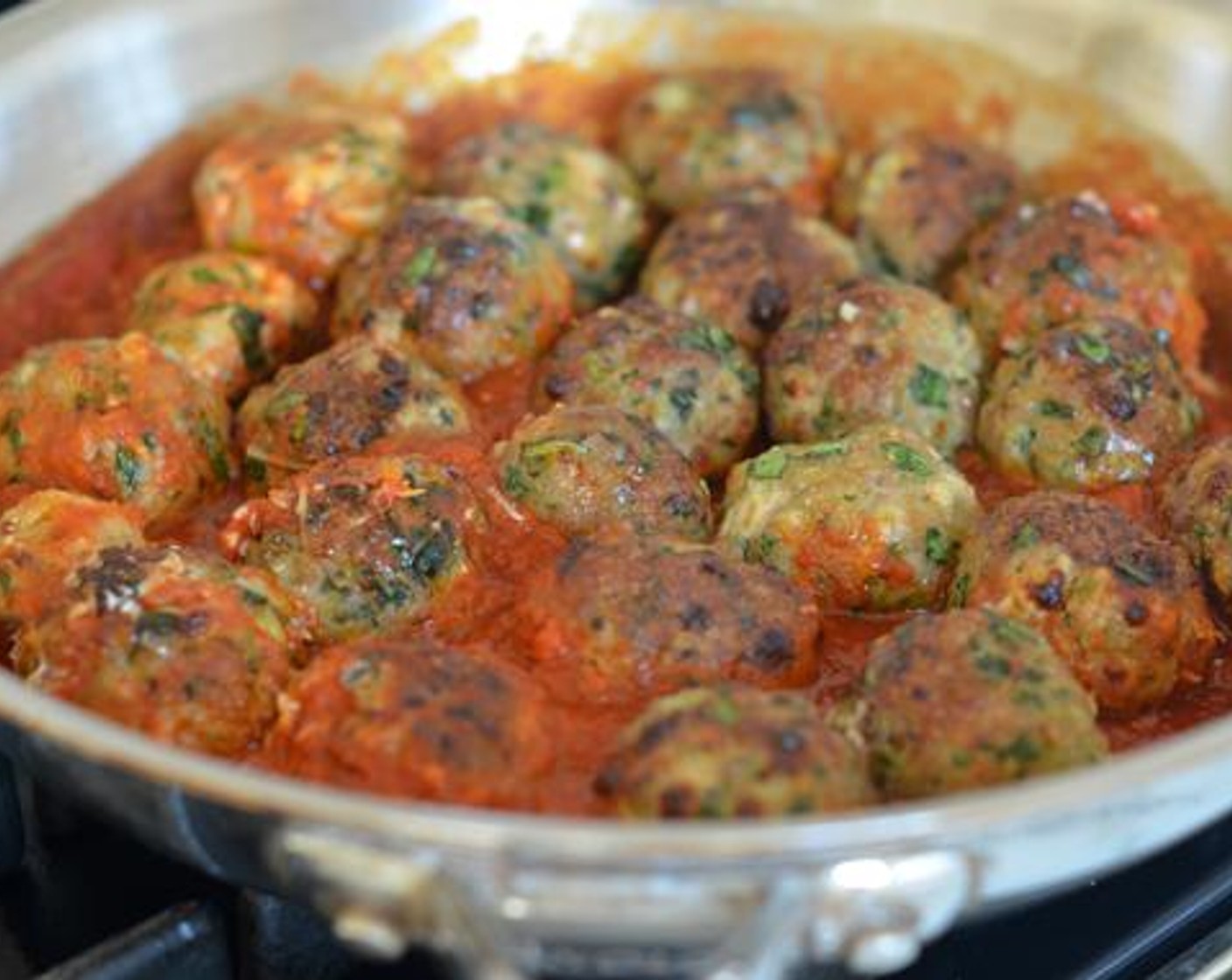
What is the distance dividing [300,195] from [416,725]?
126cm

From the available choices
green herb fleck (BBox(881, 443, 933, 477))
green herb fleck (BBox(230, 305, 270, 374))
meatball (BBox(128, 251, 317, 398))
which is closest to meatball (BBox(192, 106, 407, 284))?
meatball (BBox(128, 251, 317, 398))

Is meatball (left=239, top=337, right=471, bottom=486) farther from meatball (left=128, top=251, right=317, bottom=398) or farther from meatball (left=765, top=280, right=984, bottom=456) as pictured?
meatball (left=765, top=280, right=984, bottom=456)

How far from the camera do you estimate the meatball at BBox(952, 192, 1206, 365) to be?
8.73 feet

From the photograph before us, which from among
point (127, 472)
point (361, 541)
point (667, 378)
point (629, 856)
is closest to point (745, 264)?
point (667, 378)

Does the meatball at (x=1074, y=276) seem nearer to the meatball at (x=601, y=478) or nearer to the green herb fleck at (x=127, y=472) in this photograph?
the meatball at (x=601, y=478)

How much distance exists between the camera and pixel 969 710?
6.13 feet

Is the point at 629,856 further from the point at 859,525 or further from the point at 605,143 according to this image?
the point at 605,143

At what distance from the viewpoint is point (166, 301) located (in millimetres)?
2693

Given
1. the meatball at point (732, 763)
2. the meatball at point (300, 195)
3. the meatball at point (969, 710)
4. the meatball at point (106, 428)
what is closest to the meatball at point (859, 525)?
the meatball at point (969, 710)

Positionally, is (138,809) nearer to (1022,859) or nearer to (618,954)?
(618,954)

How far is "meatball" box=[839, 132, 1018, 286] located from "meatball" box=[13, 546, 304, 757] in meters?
1.28

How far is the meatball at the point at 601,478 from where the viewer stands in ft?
7.43

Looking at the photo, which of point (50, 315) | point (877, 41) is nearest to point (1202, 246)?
point (877, 41)

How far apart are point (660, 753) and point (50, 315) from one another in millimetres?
1464
